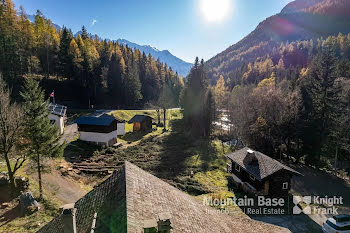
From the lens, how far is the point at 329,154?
34.3 metres

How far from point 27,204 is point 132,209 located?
45.2 ft

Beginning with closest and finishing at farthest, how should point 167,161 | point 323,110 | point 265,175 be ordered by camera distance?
1. point 265,175
2. point 167,161
3. point 323,110

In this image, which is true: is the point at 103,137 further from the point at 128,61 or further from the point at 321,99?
the point at 128,61

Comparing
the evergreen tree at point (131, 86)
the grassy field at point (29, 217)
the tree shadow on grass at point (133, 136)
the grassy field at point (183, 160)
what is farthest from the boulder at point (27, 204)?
the evergreen tree at point (131, 86)

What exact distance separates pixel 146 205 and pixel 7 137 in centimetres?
1618

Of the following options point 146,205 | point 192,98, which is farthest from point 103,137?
point 146,205

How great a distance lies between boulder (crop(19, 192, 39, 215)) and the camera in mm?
14805

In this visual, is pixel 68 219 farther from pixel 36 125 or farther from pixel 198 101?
pixel 198 101

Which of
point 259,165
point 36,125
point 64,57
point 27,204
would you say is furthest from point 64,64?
point 259,165

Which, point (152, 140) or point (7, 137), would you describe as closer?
point (7, 137)

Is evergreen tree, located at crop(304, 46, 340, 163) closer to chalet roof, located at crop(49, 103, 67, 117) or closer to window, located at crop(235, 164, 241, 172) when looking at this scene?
window, located at crop(235, 164, 241, 172)

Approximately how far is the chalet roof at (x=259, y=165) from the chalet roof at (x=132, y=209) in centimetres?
1346

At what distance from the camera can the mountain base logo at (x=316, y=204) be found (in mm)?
19922

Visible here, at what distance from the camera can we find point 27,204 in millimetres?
15047
